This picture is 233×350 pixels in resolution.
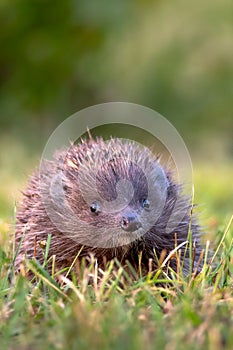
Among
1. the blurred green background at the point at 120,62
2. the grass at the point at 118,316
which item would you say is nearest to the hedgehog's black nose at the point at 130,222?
the grass at the point at 118,316

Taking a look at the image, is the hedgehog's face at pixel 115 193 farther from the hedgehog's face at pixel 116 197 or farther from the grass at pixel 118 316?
the grass at pixel 118 316

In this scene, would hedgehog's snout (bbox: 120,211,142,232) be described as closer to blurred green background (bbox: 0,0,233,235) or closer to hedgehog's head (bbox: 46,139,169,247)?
hedgehog's head (bbox: 46,139,169,247)

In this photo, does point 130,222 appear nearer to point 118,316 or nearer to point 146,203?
point 146,203

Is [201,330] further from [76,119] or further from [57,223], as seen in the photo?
[76,119]

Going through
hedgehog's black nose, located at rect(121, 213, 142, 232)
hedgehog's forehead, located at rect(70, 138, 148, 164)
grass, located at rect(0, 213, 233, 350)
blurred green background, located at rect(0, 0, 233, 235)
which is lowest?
grass, located at rect(0, 213, 233, 350)

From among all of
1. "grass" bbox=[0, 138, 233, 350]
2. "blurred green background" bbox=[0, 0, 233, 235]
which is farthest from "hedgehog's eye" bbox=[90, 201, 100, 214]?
"blurred green background" bbox=[0, 0, 233, 235]

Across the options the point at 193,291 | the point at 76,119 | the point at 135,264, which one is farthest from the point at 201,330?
the point at 76,119
